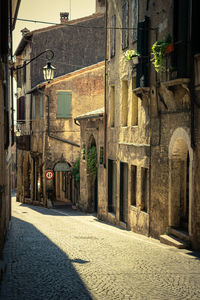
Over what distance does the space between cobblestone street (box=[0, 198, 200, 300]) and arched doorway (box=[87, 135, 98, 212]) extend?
12.2 m

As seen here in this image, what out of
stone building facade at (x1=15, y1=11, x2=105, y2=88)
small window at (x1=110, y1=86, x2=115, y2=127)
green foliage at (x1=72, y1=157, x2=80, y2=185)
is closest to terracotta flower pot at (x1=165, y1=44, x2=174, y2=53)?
small window at (x1=110, y1=86, x2=115, y2=127)

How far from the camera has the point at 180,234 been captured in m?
12.1

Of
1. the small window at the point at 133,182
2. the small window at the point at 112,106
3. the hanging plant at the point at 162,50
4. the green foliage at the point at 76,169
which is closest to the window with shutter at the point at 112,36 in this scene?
the small window at the point at 112,106

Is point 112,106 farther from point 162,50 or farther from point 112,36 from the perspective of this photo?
point 162,50

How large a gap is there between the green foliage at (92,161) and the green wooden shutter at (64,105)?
5341 millimetres

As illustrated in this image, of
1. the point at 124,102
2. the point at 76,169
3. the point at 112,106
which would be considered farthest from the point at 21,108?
the point at 124,102

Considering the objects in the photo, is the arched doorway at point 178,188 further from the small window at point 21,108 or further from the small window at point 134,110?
the small window at point 21,108

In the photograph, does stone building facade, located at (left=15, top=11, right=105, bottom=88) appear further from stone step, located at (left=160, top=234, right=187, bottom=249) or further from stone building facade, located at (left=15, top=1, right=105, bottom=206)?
stone step, located at (left=160, top=234, right=187, bottom=249)

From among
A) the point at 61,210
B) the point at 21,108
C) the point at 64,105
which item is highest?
the point at 21,108

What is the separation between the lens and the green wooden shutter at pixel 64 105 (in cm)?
2939

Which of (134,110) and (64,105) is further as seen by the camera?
(64,105)

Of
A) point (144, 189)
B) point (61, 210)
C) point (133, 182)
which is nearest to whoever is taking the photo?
point (144, 189)

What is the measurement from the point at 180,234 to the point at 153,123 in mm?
3829

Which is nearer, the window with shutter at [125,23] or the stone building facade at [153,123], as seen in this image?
the stone building facade at [153,123]
